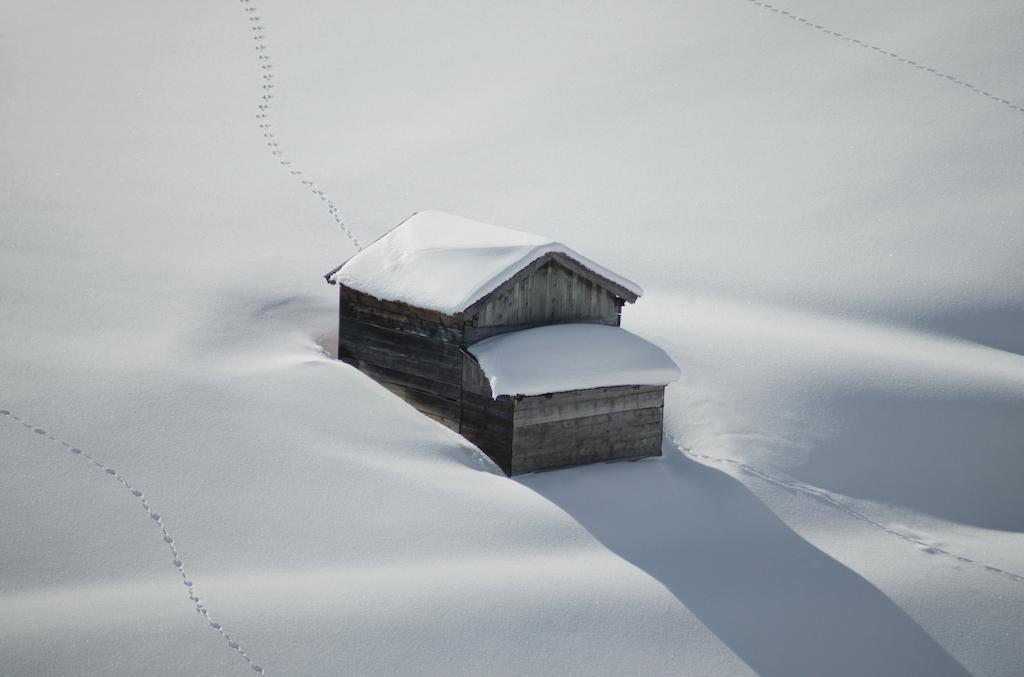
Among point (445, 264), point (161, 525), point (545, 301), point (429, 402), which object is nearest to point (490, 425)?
point (429, 402)

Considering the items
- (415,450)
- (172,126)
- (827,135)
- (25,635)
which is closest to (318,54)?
(172,126)

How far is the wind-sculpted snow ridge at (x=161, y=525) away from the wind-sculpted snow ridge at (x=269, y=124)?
10105 mm

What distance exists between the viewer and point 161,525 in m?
13.0

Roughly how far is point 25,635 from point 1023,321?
17368 millimetres

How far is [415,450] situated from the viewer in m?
15.4

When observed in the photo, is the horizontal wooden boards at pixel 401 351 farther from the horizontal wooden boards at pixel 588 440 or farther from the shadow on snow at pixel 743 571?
the shadow on snow at pixel 743 571

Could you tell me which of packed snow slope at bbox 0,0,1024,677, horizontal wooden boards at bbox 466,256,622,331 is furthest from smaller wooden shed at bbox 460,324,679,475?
packed snow slope at bbox 0,0,1024,677

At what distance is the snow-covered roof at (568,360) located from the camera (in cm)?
1510

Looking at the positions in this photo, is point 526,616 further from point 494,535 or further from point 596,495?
point 596,495

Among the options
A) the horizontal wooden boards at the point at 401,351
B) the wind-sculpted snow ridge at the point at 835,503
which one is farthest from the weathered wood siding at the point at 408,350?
the wind-sculpted snow ridge at the point at 835,503

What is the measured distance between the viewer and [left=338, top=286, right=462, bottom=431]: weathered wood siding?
1608cm

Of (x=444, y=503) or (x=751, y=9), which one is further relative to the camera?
(x=751, y=9)

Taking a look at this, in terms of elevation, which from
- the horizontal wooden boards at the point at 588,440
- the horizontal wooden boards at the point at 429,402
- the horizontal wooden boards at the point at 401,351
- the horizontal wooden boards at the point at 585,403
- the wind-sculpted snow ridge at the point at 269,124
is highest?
the wind-sculpted snow ridge at the point at 269,124

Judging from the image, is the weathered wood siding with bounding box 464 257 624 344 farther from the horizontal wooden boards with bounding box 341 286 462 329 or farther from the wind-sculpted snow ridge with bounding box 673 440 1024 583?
the wind-sculpted snow ridge with bounding box 673 440 1024 583
